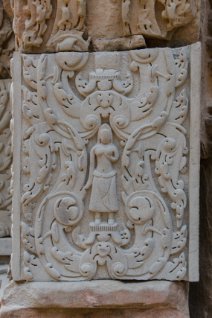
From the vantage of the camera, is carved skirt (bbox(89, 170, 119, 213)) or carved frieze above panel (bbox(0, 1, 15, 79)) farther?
carved frieze above panel (bbox(0, 1, 15, 79))

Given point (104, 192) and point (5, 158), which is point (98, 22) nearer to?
point (104, 192)

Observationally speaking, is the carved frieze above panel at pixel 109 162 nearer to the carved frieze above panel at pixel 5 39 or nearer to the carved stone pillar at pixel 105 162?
the carved stone pillar at pixel 105 162

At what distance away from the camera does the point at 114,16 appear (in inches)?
88.1

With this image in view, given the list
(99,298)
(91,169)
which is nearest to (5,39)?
(91,169)

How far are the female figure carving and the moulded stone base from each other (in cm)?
21

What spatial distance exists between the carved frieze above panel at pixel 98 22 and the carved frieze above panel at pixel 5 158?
0.64m

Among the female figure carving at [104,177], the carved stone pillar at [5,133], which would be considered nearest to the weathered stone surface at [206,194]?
the female figure carving at [104,177]

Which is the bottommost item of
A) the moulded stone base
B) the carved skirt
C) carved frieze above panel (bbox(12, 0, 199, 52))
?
the moulded stone base

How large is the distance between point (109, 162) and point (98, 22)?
441mm

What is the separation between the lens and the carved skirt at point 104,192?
221 cm

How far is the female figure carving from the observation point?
7.25 feet

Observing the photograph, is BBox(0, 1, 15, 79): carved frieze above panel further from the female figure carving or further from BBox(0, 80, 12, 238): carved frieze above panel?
the female figure carving

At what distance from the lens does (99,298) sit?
2.20 metres

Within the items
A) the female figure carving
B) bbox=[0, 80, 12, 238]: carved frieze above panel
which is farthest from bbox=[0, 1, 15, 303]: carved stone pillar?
the female figure carving
